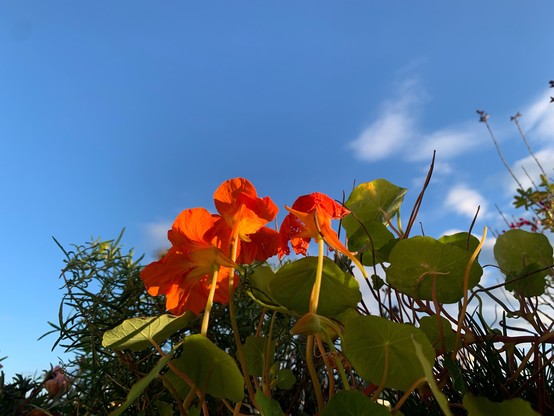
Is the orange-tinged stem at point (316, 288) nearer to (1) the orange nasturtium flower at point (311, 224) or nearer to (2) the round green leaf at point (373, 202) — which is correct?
(1) the orange nasturtium flower at point (311, 224)

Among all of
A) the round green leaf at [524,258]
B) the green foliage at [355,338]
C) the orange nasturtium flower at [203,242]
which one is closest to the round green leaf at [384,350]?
the green foliage at [355,338]

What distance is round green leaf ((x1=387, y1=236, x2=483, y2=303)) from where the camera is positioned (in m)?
0.42

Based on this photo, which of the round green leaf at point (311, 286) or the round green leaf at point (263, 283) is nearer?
the round green leaf at point (311, 286)

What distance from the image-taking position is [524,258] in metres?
0.54

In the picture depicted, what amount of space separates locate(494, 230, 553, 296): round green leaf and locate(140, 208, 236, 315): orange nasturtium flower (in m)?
0.34

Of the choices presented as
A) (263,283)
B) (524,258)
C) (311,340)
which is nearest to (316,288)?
(311,340)

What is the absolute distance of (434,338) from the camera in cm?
46

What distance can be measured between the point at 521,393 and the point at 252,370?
0.88ft

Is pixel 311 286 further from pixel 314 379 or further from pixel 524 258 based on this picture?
pixel 524 258

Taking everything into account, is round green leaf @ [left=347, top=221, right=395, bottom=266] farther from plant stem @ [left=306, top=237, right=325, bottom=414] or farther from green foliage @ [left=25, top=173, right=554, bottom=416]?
plant stem @ [left=306, top=237, right=325, bottom=414]

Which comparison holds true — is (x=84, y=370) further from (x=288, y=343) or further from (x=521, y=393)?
(x=521, y=393)

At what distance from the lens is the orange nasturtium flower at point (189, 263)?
1.44 feet

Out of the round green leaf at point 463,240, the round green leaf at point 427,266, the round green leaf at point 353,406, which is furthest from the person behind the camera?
the round green leaf at point 463,240

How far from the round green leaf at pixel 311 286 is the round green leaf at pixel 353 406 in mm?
114
